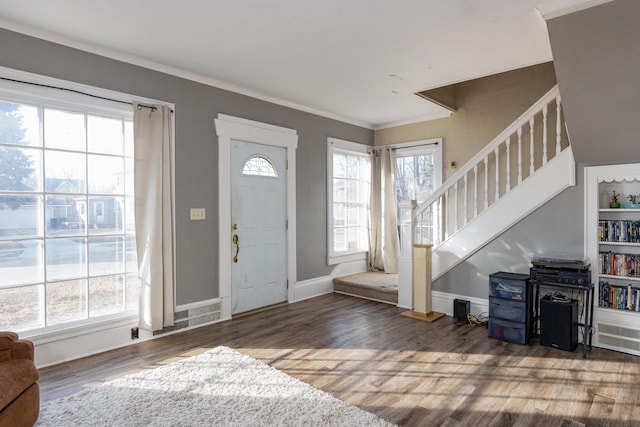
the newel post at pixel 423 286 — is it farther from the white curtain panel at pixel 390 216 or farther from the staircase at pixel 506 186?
the white curtain panel at pixel 390 216

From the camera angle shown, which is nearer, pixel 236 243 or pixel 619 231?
pixel 619 231

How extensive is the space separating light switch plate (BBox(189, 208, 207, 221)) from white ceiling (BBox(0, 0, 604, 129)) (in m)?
1.44

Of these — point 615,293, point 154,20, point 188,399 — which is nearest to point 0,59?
point 154,20

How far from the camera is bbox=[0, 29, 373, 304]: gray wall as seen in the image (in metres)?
3.12

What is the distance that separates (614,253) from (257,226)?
377cm

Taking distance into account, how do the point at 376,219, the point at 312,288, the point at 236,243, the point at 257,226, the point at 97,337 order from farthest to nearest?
the point at 376,219 < the point at 312,288 < the point at 257,226 < the point at 236,243 < the point at 97,337

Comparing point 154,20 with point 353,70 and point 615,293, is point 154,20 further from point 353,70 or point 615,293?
point 615,293

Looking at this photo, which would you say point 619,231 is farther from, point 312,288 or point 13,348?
point 13,348

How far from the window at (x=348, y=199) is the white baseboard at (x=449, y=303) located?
1735mm

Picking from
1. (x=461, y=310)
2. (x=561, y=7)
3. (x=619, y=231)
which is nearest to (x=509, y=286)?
(x=461, y=310)

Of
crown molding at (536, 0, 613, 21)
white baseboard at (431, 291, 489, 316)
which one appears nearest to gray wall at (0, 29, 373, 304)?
white baseboard at (431, 291, 489, 316)

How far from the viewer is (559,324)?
11.1ft

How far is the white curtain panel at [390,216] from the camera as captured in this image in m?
6.14

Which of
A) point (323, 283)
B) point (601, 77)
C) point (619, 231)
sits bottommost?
point (323, 283)
